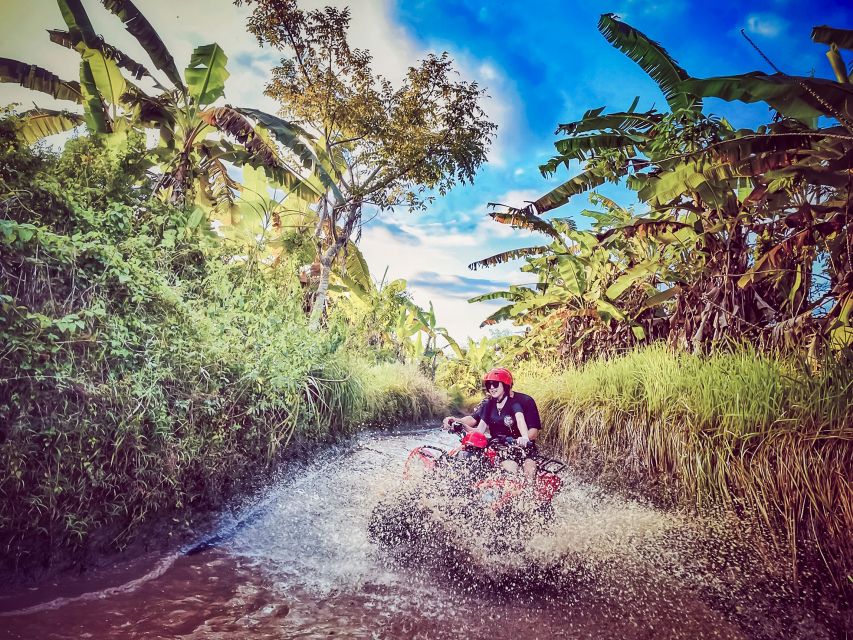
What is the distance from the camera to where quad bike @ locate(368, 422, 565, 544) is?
4113 mm

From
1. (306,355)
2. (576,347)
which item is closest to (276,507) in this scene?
(306,355)

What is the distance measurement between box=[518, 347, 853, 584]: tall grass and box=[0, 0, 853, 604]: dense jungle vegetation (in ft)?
0.08

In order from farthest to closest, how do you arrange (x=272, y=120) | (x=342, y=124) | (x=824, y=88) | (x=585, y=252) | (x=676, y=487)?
(x=342, y=124) → (x=585, y=252) → (x=272, y=120) → (x=676, y=487) → (x=824, y=88)

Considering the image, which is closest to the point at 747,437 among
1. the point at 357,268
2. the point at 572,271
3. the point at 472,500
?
the point at 472,500

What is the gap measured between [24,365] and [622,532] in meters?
5.16

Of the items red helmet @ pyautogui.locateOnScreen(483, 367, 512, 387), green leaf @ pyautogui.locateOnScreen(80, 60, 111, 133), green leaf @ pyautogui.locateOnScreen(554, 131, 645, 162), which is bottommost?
red helmet @ pyautogui.locateOnScreen(483, 367, 512, 387)

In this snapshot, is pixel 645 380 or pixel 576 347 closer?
pixel 645 380

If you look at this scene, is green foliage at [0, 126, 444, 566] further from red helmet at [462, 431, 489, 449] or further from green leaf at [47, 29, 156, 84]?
green leaf at [47, 29, 156, 84]

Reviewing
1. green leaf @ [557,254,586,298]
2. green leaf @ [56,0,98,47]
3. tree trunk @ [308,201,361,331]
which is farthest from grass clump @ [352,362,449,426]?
green leaf @ [56,0,98,47]

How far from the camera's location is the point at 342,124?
1148cm

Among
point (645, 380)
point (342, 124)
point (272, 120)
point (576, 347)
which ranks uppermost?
point (342, 124)

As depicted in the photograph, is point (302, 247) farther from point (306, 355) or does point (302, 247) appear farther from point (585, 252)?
point (585, 252)

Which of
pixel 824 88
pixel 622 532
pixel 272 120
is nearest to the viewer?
pixel 824 88

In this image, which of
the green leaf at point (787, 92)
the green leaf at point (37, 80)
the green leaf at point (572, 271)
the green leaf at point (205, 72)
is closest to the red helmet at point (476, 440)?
the green leaf at point (787, 92)
